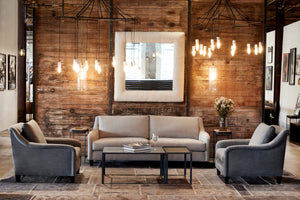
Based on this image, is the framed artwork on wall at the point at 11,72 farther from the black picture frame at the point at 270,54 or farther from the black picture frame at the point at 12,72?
the black picture frame at the point at 270,54

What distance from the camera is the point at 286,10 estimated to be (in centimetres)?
1047

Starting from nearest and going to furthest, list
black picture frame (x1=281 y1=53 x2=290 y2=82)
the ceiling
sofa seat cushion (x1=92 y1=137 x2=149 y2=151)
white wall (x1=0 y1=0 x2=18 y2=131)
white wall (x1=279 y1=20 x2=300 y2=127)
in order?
1. sofa seat cushion (x1=92 y1=137 x2=149 y2=151)
2. the ceiling
3. white wall (x1=0 y1=0 x2=18 y2=131)
4. white wall (x1=279 y1=20 x2=300 y2=127)
5. black picture frame (x1=281 y1=53 x2=290 y2=82)

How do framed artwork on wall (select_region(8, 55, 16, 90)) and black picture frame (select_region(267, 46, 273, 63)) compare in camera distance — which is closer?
framed artwork on wall (select_region(8, 55, 16, 90))

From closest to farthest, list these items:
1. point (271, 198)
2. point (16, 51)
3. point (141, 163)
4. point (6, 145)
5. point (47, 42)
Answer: point (271, 198) < point (141, 163) < point (47, 42) < point (6, 145) < point (16, 51)

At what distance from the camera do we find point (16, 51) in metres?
11.4

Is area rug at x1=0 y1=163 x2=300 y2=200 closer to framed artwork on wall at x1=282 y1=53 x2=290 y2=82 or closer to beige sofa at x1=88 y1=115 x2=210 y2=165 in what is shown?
beige sofa at x1=88 y1=115 x2=210 y2=165

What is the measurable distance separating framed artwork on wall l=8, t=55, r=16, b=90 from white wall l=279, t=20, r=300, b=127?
8.39m

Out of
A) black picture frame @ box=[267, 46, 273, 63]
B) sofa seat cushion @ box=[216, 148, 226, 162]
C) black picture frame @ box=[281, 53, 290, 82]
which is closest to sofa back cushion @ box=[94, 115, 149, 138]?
sofa seat cushion @ box=[216, 148, 226, 162]

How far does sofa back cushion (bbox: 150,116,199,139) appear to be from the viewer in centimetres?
691

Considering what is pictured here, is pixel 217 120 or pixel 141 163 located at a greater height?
pixel 217 120

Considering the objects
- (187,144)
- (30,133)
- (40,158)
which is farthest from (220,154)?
(30,133)

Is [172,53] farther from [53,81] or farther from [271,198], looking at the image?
[271,198]

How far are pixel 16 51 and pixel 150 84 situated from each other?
5.95 meters

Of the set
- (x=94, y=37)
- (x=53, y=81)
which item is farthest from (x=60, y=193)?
(x=94, y=37)
